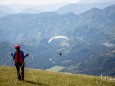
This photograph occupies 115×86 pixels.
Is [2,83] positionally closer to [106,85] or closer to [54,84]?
[54,84]

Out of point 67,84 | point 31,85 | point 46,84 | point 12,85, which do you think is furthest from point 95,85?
point 12,85

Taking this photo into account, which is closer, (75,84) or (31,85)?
(31,85)

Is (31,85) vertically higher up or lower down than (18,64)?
lower down

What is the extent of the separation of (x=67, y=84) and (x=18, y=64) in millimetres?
7591

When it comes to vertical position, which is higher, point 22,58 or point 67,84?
point 22,58

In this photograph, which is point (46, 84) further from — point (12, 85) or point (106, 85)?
point (106, 85)

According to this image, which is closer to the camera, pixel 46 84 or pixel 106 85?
pixel 46 84

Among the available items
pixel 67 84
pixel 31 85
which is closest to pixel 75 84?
pixel 67 84

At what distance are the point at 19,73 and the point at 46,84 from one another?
4024 mm

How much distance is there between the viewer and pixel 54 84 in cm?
3212

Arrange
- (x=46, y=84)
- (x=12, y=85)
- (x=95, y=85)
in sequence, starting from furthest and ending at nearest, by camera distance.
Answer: (x=95, y=85) < (x=46, y=84) < (x=12, y=85)

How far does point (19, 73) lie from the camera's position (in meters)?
31.1

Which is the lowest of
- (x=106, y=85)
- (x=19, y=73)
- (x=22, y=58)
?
(x=106, y=85)

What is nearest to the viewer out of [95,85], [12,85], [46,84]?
[12,85]
